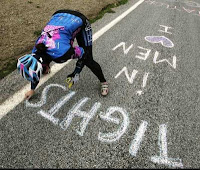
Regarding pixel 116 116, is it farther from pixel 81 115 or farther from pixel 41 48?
pixel 41 48

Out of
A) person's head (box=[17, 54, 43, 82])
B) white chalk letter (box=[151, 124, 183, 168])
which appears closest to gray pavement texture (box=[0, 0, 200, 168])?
white chalk letter (box=[151, 124, 183, 168])

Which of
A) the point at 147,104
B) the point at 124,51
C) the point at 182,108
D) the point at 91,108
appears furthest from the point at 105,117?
the point at 124,51

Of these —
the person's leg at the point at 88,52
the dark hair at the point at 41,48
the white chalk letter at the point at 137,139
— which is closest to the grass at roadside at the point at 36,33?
the dark hair at the point at 41,48

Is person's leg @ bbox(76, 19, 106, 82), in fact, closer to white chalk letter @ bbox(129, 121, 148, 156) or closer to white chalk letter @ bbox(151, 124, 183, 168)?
white chalk letter @ bbox(129, 121, 148, 156)

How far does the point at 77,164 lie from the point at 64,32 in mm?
1578

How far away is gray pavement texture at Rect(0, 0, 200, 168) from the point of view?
2242 millimetres

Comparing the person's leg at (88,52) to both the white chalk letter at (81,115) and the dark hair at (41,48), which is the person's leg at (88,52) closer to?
the white chalk letter at (81,115)

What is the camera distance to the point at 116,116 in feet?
9.16

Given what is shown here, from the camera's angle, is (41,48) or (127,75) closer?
(41,48)

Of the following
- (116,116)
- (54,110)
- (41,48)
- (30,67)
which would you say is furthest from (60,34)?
(116,116)

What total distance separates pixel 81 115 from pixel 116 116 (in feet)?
1.55

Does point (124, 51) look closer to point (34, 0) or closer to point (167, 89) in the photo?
point (167, 89)

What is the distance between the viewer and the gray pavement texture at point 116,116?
2.24 m

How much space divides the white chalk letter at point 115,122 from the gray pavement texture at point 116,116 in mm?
39
